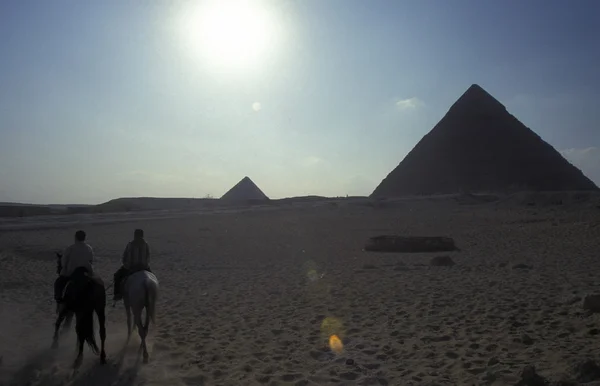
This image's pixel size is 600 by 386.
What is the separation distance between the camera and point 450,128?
6819cm

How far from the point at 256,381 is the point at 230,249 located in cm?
1303

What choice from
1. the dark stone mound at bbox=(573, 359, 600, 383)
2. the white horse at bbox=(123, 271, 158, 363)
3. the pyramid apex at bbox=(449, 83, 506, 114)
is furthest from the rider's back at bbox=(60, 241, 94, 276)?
the pyramid apex at bbox=(449, 83, 506, 114)

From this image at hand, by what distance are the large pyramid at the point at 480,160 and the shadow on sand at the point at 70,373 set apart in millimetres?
57450

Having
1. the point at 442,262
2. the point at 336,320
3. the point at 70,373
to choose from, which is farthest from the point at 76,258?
the point at 442,262

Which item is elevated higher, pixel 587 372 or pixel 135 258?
pixel 135 258

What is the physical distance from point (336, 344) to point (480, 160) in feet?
206

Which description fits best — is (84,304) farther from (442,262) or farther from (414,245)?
(414,245)

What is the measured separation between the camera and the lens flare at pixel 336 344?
19.1 feet

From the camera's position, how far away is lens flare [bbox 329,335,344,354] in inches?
230

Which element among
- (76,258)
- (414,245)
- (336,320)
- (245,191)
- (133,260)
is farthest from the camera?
(245,191)

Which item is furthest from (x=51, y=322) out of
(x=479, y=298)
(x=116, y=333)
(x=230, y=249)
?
(x=230, y=249)

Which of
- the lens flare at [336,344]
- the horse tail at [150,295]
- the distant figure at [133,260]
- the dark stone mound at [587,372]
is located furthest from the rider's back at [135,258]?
the dark stone mound at [587,372]

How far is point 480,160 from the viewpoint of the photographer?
64.2 metres

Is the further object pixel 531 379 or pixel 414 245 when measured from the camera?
pixel 414 245
